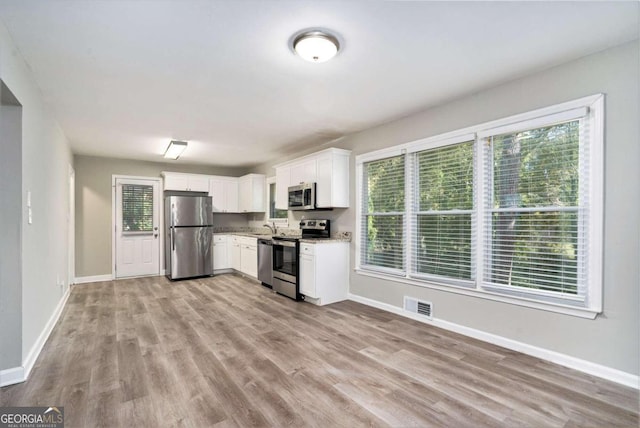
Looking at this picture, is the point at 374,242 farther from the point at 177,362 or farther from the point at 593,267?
the point at 177,362

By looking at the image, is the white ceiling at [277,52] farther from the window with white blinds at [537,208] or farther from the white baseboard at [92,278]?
the white baseboard at [92,278]

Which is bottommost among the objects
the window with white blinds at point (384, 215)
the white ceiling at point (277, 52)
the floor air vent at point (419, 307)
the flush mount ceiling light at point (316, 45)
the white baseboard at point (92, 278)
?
the white baseboard at point (92, 278)

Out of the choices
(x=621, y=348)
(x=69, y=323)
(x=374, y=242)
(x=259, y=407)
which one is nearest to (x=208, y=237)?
(x=69, y=323)

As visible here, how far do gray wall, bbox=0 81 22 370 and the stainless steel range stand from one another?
298 centimetres

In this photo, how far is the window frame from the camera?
2365mm

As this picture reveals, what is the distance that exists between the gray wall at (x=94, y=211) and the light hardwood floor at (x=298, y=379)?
2.60 meters

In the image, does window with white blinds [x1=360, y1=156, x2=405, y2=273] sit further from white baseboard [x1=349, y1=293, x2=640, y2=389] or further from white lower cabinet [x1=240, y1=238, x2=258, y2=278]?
white lower cabinet [x1=240, y1=238, x2=258, y2=278]

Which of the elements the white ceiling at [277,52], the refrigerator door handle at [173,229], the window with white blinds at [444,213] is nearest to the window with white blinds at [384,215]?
the window with white blinds at [444,213]

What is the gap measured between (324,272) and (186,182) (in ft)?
13.2

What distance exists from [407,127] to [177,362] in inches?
138

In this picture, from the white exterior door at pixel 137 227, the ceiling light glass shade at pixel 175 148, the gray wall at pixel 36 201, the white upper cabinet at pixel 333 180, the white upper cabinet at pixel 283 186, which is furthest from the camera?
the white exterior door at pixel 137 227

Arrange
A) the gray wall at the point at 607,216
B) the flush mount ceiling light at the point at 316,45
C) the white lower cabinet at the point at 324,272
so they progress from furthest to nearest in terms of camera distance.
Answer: the white lower cabinet at the point at 324,272 < the gray wall at the point at 607,216 < the flush mount ceiling light at the point at 316,45

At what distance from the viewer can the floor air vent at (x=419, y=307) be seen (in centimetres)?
354

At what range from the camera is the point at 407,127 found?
3.84 meters
